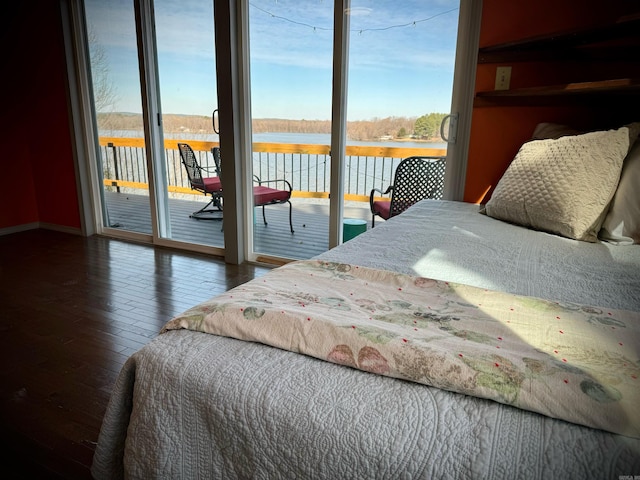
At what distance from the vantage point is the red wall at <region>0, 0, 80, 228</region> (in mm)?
3984

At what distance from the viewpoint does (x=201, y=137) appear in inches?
144

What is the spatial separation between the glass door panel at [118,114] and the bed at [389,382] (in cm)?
343

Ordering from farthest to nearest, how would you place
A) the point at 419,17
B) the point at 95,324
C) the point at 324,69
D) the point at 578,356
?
the point at 324,69 → the point at 419,17 → the point at 95,324 → the point at 578,356

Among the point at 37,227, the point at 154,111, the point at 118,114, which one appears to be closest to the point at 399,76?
the point at 154,111

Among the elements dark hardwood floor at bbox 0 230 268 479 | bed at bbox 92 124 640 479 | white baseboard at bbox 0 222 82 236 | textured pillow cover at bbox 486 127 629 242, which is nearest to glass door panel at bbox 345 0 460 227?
textured pillow cover at bbox 486 127 629 242

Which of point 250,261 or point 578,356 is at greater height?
point 578,356

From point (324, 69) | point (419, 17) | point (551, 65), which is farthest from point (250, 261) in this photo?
point (551, 65)

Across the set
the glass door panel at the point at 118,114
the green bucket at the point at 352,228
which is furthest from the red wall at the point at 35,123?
the green bucket at the point at 352,228

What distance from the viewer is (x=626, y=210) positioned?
1567 mm

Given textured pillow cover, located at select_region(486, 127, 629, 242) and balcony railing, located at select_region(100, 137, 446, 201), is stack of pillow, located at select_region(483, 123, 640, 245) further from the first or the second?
balcony railing, located at select_region(100, 137, 446, 201)

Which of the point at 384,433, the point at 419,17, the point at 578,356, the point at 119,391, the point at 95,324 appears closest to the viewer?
the point at 384,433

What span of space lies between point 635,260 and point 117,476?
1617mm

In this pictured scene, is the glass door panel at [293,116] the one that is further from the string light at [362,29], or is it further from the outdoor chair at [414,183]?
the outdoor chair at [414,183]

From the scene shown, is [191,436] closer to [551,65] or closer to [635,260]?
[635,260]
